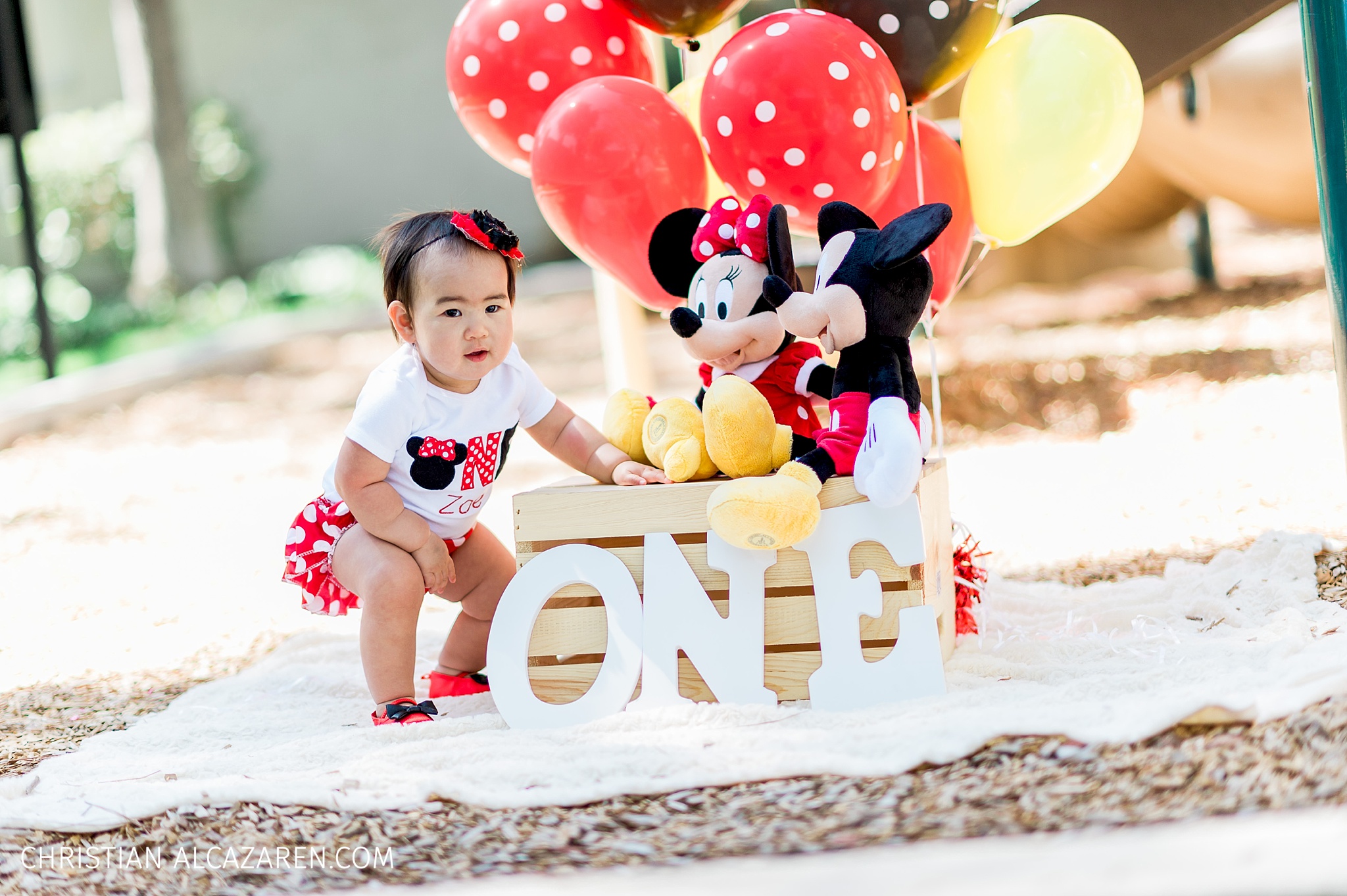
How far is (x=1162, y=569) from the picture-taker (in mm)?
2670

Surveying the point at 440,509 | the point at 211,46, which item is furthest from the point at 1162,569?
the point at 211,46

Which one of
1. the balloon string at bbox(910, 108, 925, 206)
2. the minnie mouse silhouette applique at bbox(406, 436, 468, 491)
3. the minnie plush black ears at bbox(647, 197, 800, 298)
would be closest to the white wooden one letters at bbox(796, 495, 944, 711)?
the minnie plush black ears at bbox(647, 197, 800, 298)

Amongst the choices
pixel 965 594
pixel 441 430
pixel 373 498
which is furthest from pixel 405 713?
pixel 965 594

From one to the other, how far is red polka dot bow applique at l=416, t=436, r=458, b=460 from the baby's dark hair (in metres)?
0.25

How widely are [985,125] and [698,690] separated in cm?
129

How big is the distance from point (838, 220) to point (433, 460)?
85 cm

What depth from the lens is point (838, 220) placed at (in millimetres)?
1905

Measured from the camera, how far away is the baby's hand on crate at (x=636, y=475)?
77.8 inches

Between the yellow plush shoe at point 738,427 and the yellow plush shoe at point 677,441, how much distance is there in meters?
0.04

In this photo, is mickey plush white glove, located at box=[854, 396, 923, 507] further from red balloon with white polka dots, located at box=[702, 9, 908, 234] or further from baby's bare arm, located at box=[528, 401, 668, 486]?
red balloon with white polka dots, located at box=[702, 9, 908, 234]

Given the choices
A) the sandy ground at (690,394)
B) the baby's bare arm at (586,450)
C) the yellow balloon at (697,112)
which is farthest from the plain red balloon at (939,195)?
the sandy ground at (690,394)

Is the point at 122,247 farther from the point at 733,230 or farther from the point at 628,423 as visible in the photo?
the point at 733,230

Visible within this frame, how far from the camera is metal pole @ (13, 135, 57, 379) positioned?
20.4 ft

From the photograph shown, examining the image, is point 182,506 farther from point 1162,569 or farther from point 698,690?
point 1162,569
